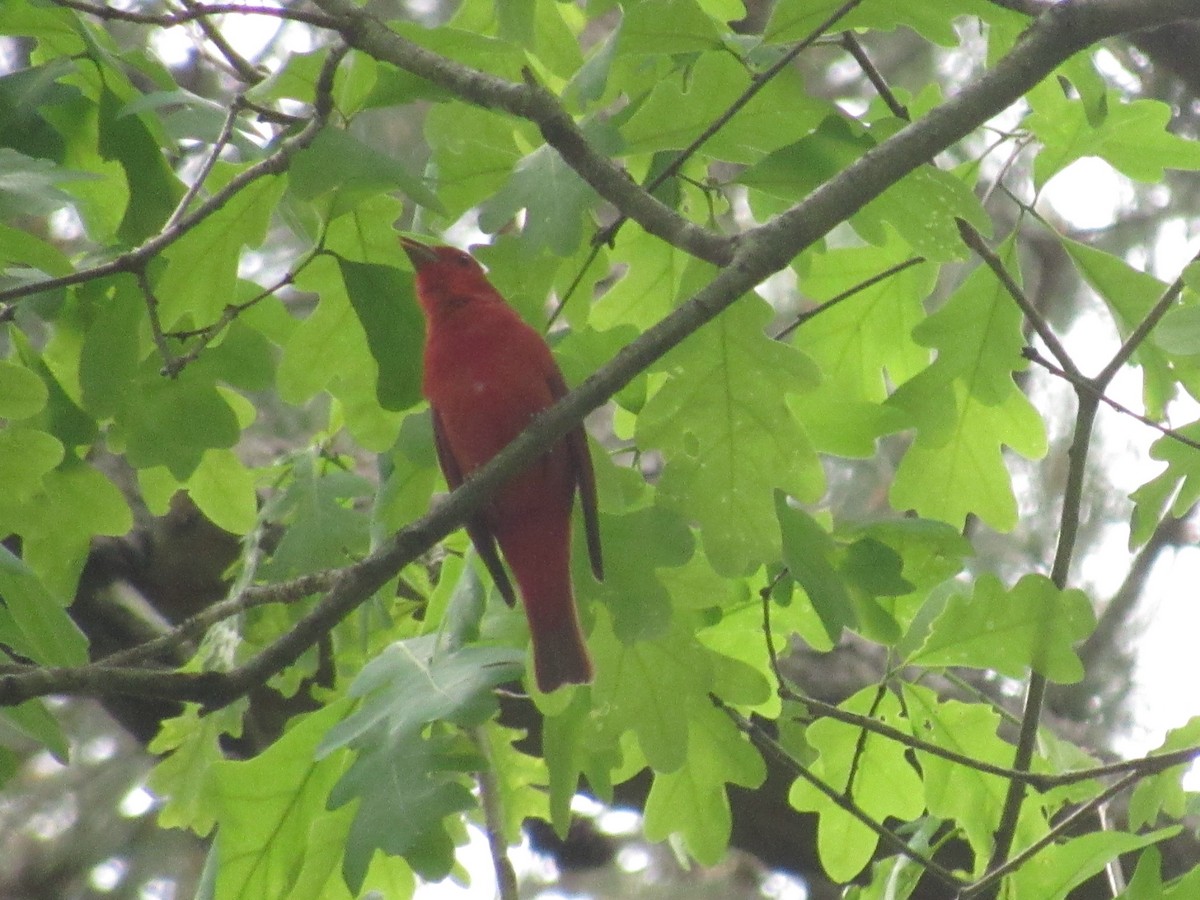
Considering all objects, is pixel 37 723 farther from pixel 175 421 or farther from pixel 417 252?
pixel 417 252

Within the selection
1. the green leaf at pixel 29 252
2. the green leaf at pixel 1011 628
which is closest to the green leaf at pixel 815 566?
the green leaf at pixel 1011 628

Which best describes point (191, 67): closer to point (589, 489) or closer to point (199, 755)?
point (199, 755)

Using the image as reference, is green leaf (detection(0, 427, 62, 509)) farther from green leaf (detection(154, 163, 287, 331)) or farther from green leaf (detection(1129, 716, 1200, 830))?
green leaf (detection(1129, 716, 1200, 830))

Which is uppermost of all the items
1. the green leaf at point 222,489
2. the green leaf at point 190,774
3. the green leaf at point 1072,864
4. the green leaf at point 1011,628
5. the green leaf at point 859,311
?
the green leaf at point 859,311

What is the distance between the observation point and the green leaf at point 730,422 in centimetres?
204

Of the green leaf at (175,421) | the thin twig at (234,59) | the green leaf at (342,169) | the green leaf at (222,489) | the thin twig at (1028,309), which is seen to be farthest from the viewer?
the green leaf at (222,489)

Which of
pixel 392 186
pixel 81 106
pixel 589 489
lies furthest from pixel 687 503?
pixel 81 106

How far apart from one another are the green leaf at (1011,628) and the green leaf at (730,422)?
491mm

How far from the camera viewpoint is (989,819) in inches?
100

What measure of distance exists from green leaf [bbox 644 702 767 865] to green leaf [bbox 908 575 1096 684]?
361 mm

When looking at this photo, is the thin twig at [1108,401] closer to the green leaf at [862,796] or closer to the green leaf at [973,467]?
the green leaf at [973,467]

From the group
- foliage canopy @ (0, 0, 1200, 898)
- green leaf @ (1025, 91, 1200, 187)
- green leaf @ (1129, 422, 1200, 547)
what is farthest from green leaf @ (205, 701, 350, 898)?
green leaf @ (1025, 91, 1200, 187)

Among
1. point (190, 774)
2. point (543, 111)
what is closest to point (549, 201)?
point (543, 111)

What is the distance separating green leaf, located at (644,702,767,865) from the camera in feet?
7.85
